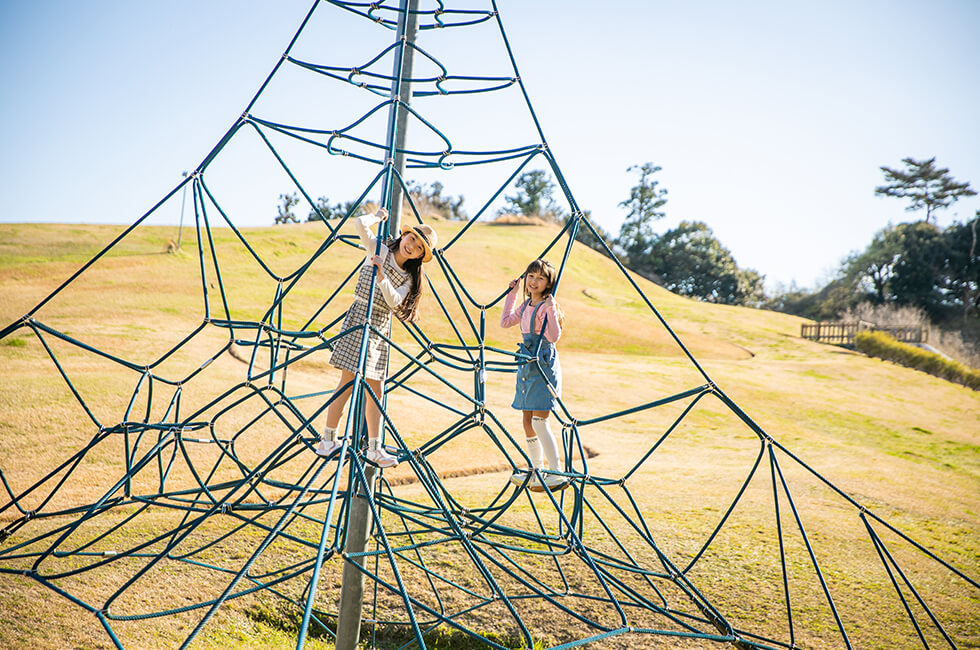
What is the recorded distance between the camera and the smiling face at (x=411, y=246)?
269cm

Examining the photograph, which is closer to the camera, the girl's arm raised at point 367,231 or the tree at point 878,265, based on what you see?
the girl's arm raised at point 367,231

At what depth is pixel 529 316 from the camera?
3.30 meters

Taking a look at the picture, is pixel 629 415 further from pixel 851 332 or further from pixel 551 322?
pixel 851 332

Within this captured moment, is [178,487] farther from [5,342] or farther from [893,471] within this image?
[893,471]

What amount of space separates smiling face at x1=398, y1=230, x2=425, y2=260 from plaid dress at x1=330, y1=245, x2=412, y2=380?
0.18ft

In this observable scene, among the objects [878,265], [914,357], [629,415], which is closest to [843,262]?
[878,265]

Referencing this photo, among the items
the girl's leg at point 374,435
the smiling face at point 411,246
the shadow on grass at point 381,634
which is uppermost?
the smiling face at point 411,246

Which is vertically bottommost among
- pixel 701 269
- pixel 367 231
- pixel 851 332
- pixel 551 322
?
pixel 851 332

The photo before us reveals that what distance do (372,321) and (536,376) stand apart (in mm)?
865

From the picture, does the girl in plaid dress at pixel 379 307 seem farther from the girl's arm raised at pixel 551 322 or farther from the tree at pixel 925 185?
the tree at pixel 925 185

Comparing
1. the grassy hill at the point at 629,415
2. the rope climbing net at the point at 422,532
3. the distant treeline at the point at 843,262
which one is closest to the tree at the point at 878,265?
the distant treeline at the point at 843,262

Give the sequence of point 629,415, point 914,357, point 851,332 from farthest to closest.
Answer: point 851,332
point 914,357
point 629,415

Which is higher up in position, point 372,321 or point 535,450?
point 372,321

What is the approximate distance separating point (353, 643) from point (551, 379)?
1.41 metres
